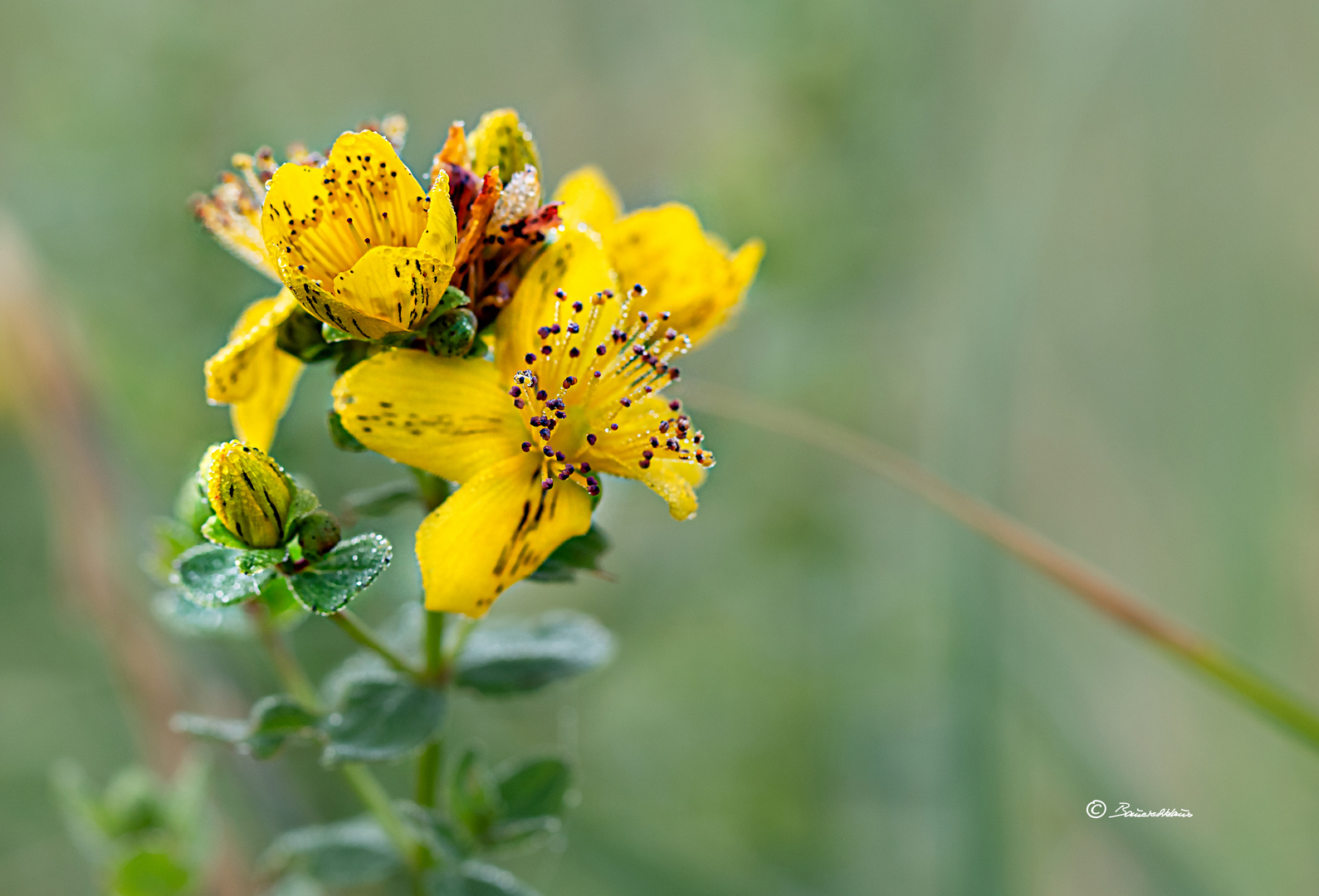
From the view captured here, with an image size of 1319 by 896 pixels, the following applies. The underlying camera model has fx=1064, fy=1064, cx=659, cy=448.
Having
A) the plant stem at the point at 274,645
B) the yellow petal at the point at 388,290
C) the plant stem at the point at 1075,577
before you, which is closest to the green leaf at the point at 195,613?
the plant stem at the point at 274,645

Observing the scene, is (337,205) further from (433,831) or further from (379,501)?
(433,831)

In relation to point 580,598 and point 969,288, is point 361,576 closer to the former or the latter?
point 580,598

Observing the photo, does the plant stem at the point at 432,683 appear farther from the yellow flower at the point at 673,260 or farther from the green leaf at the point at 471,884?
the yellow flower at the point at 673,260

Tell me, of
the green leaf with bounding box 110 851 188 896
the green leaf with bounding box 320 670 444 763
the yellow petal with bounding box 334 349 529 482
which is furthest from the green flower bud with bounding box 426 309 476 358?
the green leaf with bounding box 110 851 188 896

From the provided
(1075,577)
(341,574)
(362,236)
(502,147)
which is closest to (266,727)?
(341,574)

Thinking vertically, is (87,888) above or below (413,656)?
below

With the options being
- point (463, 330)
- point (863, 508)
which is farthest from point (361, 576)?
point (863, 508)

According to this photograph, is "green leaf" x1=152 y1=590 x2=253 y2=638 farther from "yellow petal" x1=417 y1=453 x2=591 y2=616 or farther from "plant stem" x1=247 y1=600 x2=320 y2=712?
"yellow petal" x1=417 y1=453 x2=591 y2=616
